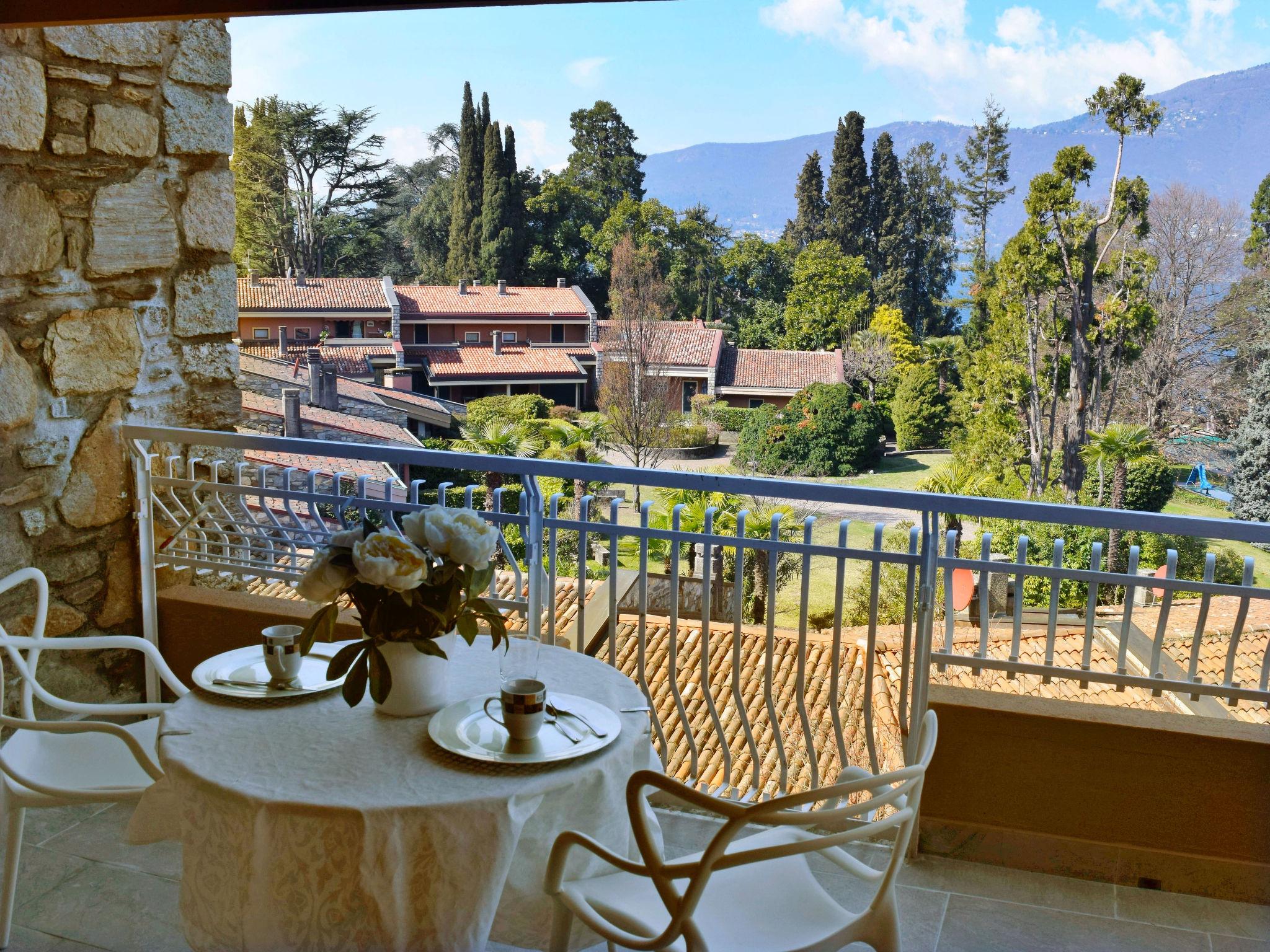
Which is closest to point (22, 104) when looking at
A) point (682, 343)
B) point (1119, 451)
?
point (1119, 451)

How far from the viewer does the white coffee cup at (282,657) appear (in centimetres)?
153

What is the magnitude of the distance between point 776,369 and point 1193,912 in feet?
112

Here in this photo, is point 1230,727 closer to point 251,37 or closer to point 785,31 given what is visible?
point 251,37

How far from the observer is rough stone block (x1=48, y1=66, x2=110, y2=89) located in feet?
8.21

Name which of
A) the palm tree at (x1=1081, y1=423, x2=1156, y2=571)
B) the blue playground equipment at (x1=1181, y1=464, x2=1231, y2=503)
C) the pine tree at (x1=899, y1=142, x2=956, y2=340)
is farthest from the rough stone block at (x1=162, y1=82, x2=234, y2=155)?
the pine tree at (x1=899, y1=142, x2=956, y2=340)

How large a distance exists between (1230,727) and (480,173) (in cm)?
3607

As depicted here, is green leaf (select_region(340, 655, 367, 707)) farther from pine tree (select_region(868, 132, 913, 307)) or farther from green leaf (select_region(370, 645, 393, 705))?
pine tree (select_region(868, 132, 913, 307))

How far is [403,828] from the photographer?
1.21 m

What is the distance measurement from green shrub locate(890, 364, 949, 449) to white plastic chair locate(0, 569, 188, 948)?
29.7 metres

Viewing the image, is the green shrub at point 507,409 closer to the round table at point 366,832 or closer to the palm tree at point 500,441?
the palm tree at point 500,441

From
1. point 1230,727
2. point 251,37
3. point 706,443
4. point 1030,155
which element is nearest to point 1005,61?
point 1030,155

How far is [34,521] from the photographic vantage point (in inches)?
101

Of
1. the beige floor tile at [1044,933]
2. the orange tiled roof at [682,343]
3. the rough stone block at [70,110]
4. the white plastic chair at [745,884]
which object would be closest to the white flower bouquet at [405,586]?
the white plastic chair at [745,884]

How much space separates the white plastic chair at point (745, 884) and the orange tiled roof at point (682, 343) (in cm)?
3372
